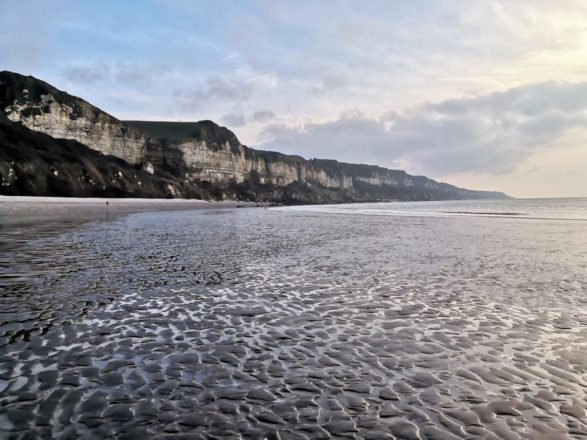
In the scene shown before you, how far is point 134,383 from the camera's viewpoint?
5602 mm

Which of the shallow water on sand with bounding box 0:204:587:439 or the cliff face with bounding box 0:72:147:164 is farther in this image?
the cliff face with bounding box 0:72:147:164

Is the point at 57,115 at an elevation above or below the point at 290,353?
above

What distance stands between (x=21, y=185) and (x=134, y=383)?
99826 millimetres

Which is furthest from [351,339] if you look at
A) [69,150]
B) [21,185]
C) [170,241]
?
[69,150]

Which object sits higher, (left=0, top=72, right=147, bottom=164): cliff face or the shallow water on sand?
(left=0, top=72, right=147, bottom=164): cliff face

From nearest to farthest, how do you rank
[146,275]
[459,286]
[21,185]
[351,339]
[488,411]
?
[488,411], [351,339], [459,286], [146,275], [21,185]

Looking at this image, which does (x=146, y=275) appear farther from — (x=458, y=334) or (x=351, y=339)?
(x=458, y=334)

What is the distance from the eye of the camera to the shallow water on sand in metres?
4.66

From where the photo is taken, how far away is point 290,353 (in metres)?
6.85

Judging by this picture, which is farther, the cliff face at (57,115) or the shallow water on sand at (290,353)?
the cliff face at (57,115)

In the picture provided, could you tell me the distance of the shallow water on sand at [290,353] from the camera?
4664 millimetres

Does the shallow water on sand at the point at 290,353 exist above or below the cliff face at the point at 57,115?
below

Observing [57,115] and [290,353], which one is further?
[57,115]

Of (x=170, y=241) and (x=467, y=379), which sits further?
(x=170, y=241)
